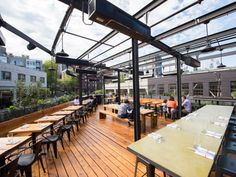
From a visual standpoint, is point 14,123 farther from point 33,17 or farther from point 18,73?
point 18,73

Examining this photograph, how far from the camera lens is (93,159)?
3.33m

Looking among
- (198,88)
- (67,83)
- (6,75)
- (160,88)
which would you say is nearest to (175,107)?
(198,88)

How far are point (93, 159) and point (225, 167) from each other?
2583 mm

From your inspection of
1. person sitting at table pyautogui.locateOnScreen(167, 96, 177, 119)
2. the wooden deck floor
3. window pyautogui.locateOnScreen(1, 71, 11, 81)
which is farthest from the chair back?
window pyautogui.locateOnScreen(1, 71, 11, 81)

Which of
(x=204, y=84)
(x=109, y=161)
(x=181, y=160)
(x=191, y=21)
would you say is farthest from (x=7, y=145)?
(x=204, y=84)

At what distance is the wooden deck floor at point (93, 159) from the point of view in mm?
2816

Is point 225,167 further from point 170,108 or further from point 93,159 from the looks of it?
point 170,108

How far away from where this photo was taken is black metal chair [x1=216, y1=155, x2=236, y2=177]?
1.83 meters

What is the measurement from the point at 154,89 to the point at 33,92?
1779 cm

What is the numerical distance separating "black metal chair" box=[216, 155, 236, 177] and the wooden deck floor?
3.59 ft

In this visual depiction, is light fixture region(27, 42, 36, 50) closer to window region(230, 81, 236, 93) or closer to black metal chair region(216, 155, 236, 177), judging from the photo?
black metal chair region(216, 155, 236, 177)

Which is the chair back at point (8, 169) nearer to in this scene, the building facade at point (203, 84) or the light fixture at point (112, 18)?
the light fixture at point (112, 18)

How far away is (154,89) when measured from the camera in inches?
894

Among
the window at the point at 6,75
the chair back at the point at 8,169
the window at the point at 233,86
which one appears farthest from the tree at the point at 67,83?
the chair back at the point at 8,169
